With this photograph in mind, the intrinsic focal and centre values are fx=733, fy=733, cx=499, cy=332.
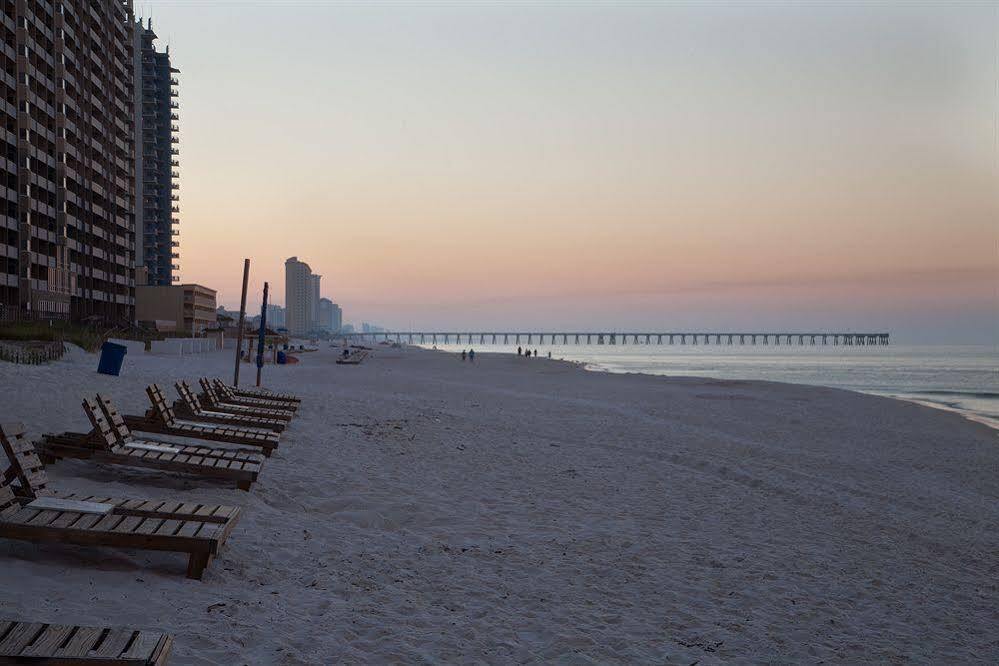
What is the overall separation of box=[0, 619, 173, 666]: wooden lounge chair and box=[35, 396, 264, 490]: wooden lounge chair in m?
4.18

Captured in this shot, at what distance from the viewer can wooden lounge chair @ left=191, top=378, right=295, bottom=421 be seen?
12.3 m

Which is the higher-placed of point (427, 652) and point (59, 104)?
point (59, 104)

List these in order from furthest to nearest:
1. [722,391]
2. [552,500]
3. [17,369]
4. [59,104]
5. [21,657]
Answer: [59,104]
[722,391]
[17,369]
[552,500]
[21,657]

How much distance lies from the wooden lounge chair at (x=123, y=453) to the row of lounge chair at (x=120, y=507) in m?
0.01

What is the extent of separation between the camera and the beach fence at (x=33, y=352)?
17.7 m

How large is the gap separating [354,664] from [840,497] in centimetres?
784

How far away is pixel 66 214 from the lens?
5912 cm

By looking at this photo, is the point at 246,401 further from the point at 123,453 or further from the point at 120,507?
the point at 120,507

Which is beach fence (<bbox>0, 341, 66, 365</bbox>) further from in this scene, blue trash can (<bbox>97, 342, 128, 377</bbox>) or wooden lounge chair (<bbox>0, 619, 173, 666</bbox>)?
wooden lounge chair (<bbox>0, 619, 173, 666</bbox>)

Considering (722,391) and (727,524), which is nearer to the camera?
(727,524)

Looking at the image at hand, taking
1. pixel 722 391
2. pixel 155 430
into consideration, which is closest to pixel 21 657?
pixel 155 430

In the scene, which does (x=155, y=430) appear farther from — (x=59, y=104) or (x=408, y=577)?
(x=59, y=104)

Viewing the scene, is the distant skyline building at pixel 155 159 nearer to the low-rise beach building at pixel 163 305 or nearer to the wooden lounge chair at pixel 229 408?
the low-rise beach building at pixel 163 305

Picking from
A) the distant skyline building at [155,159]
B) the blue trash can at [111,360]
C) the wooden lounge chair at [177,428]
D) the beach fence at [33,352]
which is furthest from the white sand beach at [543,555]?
the distant skyline building at [155,159]
